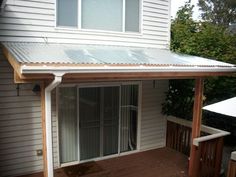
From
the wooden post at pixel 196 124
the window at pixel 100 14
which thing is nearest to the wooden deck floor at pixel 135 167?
the wooden post at pixel 196 124

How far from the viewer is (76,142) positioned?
678 cm

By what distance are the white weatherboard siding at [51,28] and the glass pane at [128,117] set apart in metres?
1.41

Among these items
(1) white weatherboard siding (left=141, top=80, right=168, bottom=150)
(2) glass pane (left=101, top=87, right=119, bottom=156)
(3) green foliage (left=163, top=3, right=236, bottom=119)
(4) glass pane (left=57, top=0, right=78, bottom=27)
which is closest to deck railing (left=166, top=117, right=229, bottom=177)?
(3) green foliage (left=163, top=3, right=236, bottom=119)

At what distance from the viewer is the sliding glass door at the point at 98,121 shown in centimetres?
682

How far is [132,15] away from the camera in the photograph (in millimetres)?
7391

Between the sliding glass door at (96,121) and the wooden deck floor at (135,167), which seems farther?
the sliding glass door at (96,121)

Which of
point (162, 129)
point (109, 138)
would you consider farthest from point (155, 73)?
point (162, 129)

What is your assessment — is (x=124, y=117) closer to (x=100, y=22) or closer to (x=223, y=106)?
(x=100, y=22)

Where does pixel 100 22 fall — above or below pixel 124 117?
above

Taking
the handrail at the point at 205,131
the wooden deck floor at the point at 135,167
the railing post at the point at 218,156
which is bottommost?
the wooden deck floor at the point at 135,167

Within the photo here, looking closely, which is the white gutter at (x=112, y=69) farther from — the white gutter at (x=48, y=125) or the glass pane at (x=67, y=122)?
the glass pane at (x=67, y=122)

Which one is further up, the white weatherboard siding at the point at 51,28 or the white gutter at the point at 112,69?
the white weatherboard siding at the point at 51,28

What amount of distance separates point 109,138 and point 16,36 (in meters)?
3.71

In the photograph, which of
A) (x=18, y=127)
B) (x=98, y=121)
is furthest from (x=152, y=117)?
(x=18, y=127)
